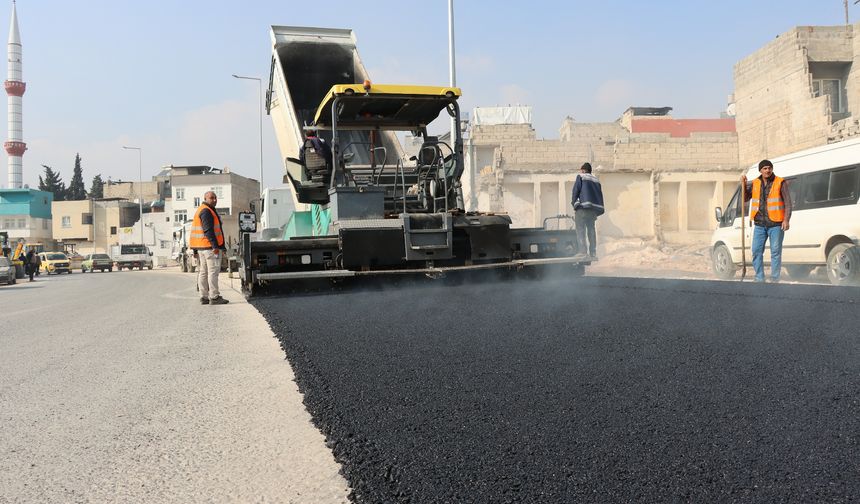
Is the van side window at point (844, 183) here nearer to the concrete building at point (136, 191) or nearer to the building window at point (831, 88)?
the building window at point (831, 88)

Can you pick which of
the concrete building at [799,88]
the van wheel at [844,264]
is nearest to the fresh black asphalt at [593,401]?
the van wheel at [844,264]

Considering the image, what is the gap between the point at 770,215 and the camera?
7.37 metres

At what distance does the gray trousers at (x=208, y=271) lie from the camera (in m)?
7.91

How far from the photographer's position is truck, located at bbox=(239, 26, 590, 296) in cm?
721

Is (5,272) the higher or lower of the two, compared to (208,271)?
lower

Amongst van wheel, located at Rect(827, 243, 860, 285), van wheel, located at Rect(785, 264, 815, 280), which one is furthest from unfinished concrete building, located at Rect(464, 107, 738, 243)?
van wheel, located at Rect(827, 243, 860, 285)

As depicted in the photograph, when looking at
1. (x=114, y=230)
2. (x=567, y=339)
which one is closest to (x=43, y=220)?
(x=114, y=230)

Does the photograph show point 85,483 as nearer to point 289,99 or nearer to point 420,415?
point 420,415

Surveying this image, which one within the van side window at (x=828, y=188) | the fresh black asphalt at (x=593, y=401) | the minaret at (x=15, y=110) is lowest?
the fresh black asphalt at (x=593, y=401)

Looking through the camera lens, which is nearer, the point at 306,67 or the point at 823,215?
the point at 823,215

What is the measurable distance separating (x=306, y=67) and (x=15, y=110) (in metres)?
68.7

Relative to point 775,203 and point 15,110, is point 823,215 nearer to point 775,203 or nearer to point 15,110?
point 775,203

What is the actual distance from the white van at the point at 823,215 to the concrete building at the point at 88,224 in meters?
62.1

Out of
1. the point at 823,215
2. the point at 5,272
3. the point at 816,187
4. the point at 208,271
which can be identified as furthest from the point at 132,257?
the point at 823,215
